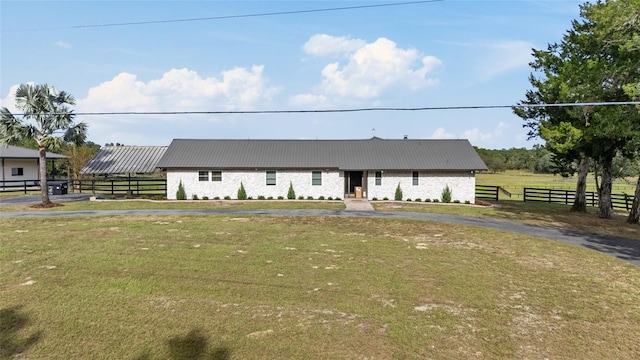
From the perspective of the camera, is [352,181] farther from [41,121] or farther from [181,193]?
[41,121]

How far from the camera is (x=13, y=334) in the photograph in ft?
18.5

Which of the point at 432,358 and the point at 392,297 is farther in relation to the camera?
the point at 392,297

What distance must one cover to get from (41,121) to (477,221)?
90.0ft

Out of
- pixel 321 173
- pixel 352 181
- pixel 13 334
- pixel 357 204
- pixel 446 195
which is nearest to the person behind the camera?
pixel 13 334

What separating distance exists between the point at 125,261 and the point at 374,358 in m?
7.99

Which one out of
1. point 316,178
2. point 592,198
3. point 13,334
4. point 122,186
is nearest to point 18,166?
point 122,186

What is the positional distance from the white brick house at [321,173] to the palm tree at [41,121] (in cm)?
732

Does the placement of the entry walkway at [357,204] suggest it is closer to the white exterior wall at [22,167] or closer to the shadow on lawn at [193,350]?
the shadow on lawn at [193,350]

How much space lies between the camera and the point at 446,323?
6.23 m

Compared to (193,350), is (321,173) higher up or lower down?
higher up

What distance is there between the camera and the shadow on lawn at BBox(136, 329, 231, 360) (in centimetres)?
505

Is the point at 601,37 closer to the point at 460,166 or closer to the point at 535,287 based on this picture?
the point at 460,166

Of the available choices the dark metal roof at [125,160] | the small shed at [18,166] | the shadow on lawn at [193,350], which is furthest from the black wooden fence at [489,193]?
the small shed at [18,166]

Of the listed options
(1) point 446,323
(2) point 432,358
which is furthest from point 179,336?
(1) point 446,323
